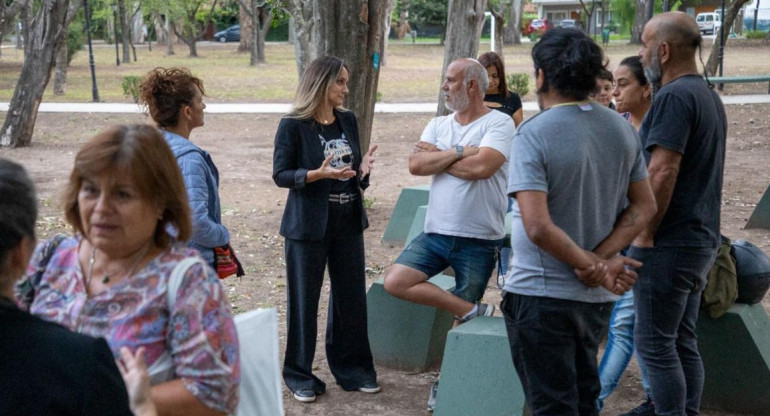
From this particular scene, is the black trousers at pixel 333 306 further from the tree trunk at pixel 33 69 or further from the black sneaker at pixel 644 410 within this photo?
the tree trunk at pixel 33 69

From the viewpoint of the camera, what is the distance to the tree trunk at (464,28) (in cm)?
1364

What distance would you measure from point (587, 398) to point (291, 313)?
2.14 meters

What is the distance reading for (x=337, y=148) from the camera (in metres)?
5.05

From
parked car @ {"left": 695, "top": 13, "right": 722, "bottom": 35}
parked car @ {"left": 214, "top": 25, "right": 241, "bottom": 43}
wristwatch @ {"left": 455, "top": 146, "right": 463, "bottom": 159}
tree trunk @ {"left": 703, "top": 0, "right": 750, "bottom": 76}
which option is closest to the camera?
wristwatch @ {"left": 455, "top": 146, "right": 463, "bottom": 159}

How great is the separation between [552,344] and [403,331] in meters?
2.50

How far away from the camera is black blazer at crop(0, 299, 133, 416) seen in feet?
5.50

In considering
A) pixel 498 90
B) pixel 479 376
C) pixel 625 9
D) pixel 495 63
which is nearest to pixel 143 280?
pixel 479 376

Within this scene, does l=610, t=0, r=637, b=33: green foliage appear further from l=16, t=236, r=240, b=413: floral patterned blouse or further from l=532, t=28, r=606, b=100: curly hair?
l=16, t=236, r=240, b=413: floral patterned blouse

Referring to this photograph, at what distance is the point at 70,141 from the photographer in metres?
15.9

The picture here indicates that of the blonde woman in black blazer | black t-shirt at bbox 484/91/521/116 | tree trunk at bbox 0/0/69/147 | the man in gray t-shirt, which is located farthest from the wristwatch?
tree trunk at bbox 0/0/69/147

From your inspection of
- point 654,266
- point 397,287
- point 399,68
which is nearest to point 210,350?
point 654,266

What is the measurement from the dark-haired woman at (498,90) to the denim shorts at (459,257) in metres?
2.13

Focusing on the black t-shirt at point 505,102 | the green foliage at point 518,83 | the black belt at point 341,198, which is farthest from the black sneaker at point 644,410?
the green foliage at point 518,83

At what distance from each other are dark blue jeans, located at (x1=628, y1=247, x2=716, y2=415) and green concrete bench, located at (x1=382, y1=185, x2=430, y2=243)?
4.61m
